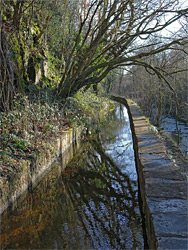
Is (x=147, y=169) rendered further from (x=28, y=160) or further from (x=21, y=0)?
(x=21, y=0)

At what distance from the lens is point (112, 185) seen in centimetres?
520

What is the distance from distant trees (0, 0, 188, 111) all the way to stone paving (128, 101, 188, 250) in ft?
13.8

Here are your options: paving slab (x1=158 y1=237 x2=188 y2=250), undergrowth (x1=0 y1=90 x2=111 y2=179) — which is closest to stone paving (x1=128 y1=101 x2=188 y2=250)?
paving slab (x1=158 y1=237 x2=188 y2=250)

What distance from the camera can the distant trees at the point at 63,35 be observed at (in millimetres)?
8062

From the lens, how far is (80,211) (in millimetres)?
4055

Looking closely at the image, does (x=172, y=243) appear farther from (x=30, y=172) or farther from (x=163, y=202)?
(x=30, y=172)

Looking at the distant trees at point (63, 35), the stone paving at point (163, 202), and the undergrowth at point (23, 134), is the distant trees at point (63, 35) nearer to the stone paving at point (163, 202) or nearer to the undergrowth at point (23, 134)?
the undergrowth at point (23, 134)

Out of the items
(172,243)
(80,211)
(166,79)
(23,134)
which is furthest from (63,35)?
(172,243)

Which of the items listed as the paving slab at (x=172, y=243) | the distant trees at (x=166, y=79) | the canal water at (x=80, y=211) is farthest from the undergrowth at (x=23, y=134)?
the distant trees at (x=166, y=79)

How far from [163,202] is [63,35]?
9647mm

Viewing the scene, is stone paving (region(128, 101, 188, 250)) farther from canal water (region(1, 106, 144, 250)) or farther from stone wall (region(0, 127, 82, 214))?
stone wall (region(0, 127, 82, 214))

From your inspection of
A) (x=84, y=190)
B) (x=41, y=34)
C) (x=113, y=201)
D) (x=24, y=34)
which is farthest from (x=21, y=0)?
(x=113, y=201)

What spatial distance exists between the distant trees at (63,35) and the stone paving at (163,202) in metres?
4.20

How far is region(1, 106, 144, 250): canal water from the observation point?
3236mm
